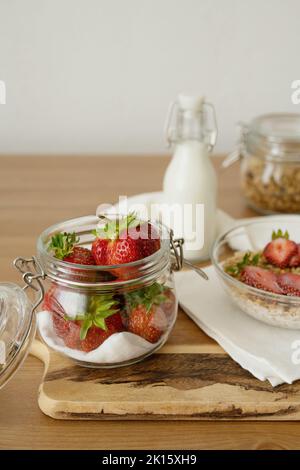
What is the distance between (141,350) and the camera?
0.76 metres

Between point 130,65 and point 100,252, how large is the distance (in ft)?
3.08

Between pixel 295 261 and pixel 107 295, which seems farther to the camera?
pixel 295 261

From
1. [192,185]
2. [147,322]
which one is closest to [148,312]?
[147,322]

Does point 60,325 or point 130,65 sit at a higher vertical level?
point 130,65

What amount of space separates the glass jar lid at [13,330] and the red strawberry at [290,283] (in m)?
0.37

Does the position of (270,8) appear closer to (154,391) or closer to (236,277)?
(236,277)

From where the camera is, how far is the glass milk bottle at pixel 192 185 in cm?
104

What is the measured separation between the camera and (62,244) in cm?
76

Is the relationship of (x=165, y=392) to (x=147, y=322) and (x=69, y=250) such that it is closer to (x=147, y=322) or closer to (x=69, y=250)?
(x=147, y=322)

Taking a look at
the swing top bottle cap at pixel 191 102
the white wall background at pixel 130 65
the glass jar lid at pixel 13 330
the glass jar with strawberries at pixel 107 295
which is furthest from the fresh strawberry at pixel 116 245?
the white wall background at pixel 130 65

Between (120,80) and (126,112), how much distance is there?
0.09m

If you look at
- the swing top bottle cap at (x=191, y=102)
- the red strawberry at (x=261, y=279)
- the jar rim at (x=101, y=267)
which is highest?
the swing top bottle cap at (x=191, y=102)

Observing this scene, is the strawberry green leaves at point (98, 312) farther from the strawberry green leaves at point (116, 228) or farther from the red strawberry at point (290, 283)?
the red strawberry at point (290, 283)

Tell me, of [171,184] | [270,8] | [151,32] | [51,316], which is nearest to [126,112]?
[151,32]
